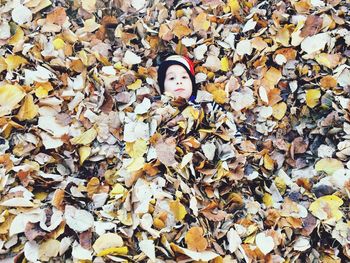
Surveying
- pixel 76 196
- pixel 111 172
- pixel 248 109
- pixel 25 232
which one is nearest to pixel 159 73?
pixel 248 109

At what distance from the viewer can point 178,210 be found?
1408 mm

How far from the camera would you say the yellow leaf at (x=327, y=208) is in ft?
4.86

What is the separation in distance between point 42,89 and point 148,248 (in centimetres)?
64

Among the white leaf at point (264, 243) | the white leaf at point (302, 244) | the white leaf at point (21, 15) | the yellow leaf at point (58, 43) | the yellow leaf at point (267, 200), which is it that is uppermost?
the white leaf at point (21, 15)

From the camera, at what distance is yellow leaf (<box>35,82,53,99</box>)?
5.45 feet

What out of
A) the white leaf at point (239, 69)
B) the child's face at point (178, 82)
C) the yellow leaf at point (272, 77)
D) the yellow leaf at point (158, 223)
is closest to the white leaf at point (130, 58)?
the child's face at point (178, 82)

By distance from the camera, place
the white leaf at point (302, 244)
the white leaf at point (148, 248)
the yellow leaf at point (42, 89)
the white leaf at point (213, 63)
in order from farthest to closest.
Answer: the white leaf at point (213, 63) < the yellow leaf at point (42, 89) < the white leaf at point (302, 244) < the white leaf at point (148, 248)

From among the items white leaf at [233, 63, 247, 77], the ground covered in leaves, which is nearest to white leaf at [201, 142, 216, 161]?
the ground covered in leaves

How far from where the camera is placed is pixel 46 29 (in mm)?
1852

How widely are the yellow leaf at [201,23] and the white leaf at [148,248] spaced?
884mm

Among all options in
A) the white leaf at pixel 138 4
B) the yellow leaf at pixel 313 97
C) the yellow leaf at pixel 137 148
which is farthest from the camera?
the white leaf at pixel 138 4

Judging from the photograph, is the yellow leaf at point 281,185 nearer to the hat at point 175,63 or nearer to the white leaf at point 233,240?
the white leaf at point 233,240

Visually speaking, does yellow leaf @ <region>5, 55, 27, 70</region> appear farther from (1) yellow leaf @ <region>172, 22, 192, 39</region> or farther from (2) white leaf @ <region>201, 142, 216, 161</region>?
(2) white leaf @ <region>201, 142, 216, 161</region>

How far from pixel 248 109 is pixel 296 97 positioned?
180 mm
